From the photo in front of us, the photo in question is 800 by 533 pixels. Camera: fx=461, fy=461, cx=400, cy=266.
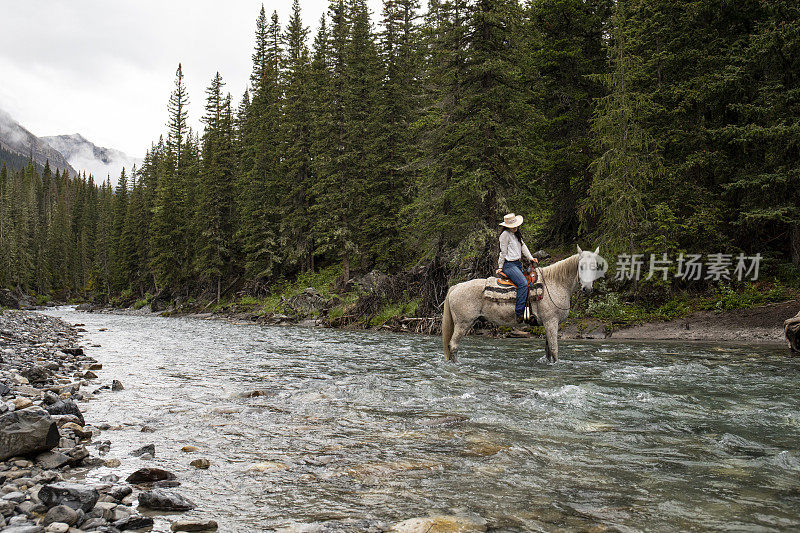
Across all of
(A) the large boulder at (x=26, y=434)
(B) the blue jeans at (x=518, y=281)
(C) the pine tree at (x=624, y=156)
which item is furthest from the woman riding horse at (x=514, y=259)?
(C) the pine tree at (x=624, y=156)

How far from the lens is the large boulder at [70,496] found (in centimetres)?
355

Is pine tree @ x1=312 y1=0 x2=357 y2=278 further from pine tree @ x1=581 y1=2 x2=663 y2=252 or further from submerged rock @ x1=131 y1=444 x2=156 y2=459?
submerged rock @ x1=131 y1=444 x2=156 y2=459

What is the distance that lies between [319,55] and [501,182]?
97.5ft

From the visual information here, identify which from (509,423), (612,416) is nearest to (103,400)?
(509,423)

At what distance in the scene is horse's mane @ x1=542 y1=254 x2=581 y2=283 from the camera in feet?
38.5

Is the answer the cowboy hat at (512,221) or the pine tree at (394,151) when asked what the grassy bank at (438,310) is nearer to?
the pine tree at (394,151)

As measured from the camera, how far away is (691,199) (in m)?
20.7

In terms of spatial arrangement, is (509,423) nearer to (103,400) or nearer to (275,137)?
(103,400)

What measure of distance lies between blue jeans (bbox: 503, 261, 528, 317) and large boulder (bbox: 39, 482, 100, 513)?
9783 millimetres

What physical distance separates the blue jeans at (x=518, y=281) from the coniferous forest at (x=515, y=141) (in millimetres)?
8600

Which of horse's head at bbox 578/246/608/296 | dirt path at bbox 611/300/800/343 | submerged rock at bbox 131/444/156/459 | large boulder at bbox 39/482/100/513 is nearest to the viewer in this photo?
large boulder at bbox 39/482/100/513


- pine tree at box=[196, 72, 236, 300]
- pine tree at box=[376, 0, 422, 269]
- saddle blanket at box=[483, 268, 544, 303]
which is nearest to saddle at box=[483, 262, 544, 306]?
saddle blanket at box=[483, 268, 544, 303]

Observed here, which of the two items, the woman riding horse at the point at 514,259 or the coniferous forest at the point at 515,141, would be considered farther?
the coniferous forest at the point at 515,141

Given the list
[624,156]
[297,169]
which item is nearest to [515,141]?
[624,156]
